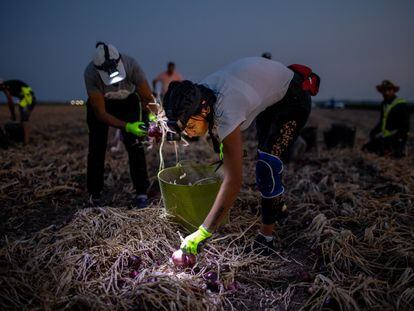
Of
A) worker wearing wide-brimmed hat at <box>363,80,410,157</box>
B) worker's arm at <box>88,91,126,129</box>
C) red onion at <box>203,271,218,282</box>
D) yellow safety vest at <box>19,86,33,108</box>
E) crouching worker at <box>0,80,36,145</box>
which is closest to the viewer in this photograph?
red onion at <box>203,271,218,282</box>

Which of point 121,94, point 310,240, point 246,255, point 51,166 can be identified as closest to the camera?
point 246,255

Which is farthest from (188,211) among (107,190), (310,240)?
(107,190)

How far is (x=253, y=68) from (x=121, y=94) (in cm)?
176

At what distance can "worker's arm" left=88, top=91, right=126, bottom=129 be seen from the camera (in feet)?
10.5

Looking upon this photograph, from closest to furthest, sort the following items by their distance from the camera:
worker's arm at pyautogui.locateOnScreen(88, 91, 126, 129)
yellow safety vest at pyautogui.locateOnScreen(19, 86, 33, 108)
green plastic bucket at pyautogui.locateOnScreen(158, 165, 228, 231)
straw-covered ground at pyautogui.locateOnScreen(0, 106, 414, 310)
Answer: straw-covered ground at pyautogui.locateOnScreen(0, 106, 414, 310), green plastic bucket at pyautogui.locateOnScreen(158, 165, 228, 231), worker's arm at pyautogui.locateOnScreen(88, 91, 126, 129), yellow safety vest at pyautogui.locateOnScreen(19, 86, 33, 108)

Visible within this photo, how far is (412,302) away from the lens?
1996mm

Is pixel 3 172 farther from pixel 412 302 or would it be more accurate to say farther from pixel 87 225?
pixel 412 302

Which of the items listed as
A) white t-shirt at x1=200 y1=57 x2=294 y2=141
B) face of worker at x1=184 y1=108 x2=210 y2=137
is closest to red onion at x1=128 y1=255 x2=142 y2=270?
face of worker at x1=184 y1=108 x2=210 y2=137

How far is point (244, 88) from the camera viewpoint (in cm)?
201

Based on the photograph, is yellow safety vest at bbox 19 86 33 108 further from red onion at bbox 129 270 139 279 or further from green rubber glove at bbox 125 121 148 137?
red onion at bbox 129 270 139 279

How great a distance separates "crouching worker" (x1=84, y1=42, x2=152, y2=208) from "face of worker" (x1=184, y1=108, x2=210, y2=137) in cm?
129

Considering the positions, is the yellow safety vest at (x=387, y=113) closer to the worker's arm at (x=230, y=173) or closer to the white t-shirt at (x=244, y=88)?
the white t-shirt at (x=244, y=88)

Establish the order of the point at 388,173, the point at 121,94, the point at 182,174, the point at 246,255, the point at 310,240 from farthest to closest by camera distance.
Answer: the point at 388,173, the point at 121,94, the point at 182,174, the point at 310,240, the point at 246,255

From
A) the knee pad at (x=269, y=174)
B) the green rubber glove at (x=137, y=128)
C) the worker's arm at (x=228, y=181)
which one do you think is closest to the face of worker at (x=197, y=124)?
the worker's arm at (x=228, y=181)
